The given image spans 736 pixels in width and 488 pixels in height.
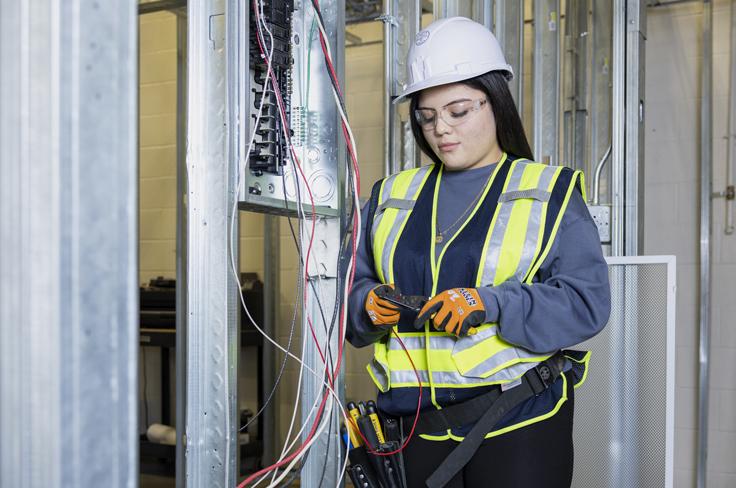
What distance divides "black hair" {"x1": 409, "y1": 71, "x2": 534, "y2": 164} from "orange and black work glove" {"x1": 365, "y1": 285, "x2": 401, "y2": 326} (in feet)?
1.33

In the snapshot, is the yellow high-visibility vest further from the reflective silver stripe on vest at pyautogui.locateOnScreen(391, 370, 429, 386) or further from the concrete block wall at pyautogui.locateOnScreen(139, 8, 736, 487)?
the concrete block wall at pyautogui.locateOnScreen(139, 8, 736, 487)

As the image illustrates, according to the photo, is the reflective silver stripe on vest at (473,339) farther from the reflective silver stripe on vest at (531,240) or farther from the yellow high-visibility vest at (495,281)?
the reflective silver stripe on vest at (531,240)

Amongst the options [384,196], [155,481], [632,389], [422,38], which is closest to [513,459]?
[384,196]

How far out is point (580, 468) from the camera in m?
2.64

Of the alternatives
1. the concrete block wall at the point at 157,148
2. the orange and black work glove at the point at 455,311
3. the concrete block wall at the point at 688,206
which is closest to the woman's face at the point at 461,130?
the orange and black work glove at the point at 455,311

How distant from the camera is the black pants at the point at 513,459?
1492 millimetres

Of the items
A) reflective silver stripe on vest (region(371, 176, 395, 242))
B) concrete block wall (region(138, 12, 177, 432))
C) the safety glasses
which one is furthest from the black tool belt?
concrete block wall (region(138, 12, 177, 432))

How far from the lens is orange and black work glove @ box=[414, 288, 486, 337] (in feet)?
4.67

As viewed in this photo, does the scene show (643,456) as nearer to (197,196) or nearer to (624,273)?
(624,273)

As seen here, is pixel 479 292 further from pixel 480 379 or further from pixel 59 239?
pixel 59 239

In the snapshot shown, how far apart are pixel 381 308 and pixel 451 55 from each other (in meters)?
0.54

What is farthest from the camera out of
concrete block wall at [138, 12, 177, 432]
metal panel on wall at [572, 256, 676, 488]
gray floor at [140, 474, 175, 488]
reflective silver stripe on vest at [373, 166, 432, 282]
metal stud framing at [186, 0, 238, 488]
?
concrete block wall at [138, 12, 177, 432]

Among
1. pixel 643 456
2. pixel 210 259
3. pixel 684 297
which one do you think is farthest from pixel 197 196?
pixel 684 297

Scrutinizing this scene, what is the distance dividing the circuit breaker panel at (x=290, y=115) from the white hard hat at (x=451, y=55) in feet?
0.57
